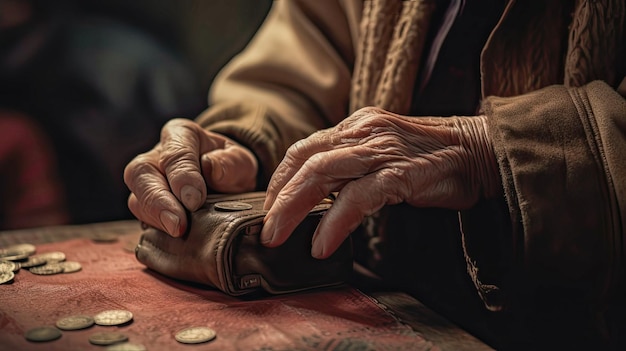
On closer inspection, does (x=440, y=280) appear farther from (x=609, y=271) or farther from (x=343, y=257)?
(x=609, y=271)

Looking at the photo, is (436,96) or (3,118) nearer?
(436,96)

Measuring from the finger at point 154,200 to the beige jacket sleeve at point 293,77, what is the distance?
1.10 ft

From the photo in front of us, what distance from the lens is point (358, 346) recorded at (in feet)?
3.04

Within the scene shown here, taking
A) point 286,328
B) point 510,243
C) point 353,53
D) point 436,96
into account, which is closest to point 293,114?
point 353,53

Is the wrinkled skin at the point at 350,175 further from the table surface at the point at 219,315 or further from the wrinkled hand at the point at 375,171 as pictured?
the table surface at the point at 219,315

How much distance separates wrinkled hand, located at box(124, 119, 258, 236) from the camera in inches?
47.5

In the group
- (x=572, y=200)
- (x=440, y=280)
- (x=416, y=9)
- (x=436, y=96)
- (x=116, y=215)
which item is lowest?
(x=116, y=215)

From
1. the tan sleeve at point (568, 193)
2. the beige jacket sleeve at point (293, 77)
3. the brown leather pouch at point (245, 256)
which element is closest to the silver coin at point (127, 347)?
the brown leather pouch at point (245, 256)

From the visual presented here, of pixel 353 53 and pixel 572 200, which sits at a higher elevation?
pixel 353 53

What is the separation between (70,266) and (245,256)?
0.42 metres

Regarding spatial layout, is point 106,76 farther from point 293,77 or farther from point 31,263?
point 31,263

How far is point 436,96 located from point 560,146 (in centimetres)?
44

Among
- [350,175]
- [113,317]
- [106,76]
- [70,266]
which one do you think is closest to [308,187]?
[350,175]

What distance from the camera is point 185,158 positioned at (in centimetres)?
128
